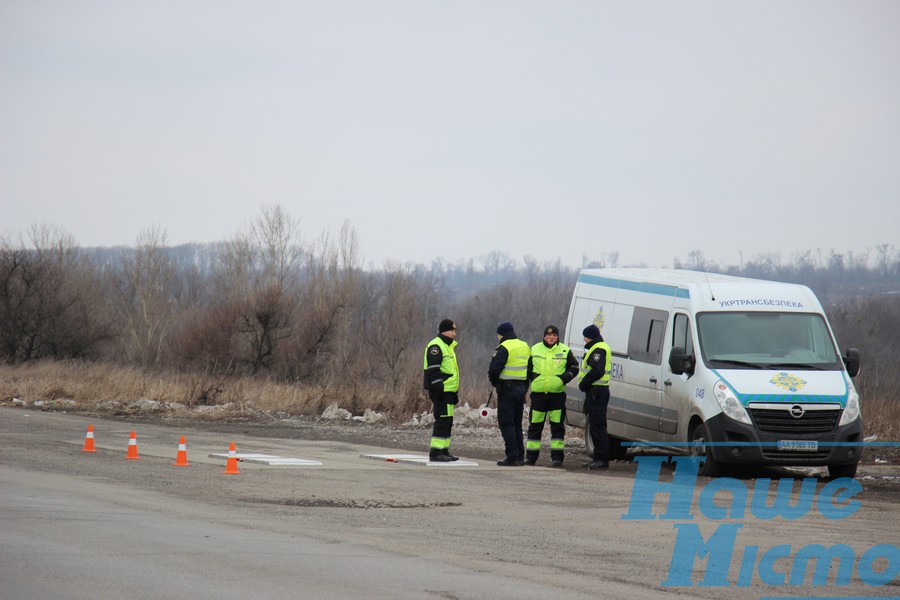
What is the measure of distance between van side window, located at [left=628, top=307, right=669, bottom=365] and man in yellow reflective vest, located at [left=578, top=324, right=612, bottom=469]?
0.53 meters

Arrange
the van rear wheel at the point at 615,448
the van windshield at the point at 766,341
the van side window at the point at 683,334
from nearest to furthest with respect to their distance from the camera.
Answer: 1. the van windshield at the point at 766,341
2. the van side window at the point at 683,334
3. the van rear wheel at the point at 615,448

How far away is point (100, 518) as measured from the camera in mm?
10109

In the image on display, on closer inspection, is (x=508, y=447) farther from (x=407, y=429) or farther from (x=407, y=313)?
(x=407, y=313)

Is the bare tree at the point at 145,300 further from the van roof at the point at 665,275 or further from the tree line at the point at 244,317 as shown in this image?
the van roof at the point at 665,275

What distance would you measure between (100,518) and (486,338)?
272 ft

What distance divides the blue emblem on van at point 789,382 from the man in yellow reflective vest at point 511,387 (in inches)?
145

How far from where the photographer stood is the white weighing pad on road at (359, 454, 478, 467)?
16.4 metres

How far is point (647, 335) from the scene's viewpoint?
16734 millimetres

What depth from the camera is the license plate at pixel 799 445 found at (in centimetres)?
1452

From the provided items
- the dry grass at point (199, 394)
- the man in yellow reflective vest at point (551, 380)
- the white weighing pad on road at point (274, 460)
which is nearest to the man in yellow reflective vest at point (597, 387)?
the man in yellow reflective vest at point (551, 380)

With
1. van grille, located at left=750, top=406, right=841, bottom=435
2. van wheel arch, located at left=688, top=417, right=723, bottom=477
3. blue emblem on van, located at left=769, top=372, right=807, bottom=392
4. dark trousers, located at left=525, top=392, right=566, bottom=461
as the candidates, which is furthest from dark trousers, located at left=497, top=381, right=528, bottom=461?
blue emblem on van, located at left=769, top=372, right=807, bottom=392

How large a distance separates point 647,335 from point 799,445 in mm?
Result: 3012

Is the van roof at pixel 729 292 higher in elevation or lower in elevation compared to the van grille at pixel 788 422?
higher

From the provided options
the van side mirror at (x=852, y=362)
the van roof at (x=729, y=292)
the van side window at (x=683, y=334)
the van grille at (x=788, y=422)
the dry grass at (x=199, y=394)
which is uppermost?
the van roof at (x=729, y=292)
